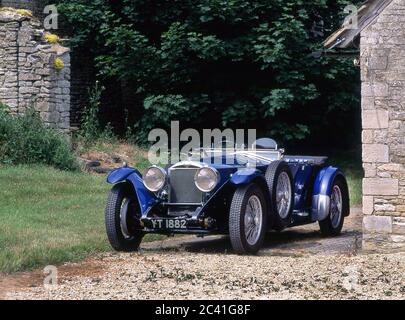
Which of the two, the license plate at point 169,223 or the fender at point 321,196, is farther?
the fender at point 321,196

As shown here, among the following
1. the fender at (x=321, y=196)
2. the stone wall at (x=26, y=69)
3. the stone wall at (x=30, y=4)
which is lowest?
the fender at (x=321, y=196)

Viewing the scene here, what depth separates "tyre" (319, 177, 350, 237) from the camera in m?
12.7

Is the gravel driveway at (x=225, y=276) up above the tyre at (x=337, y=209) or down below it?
below

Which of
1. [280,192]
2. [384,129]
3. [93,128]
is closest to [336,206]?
[280,192]

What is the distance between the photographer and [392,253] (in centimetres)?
1083

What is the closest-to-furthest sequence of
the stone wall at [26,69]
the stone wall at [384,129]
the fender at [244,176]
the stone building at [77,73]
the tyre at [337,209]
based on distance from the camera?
the fender at [244,176] < the stone wall at [384,129] < the tyre at [337,209] < the stone wall at [26,69] < the stone building at [77,73]

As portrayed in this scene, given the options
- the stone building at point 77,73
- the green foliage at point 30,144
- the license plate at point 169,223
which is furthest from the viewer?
the stone building at point 77,73

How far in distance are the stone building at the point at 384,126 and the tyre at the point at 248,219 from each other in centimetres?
131

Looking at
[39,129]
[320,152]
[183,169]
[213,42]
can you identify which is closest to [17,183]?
[39,129]

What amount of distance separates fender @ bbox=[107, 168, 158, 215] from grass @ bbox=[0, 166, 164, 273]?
762 millimetres

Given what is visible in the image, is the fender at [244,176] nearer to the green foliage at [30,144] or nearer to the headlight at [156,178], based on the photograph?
the headlight at [156,178]

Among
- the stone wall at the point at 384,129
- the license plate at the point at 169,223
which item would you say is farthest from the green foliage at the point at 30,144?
the stone wall at the point at 384,129

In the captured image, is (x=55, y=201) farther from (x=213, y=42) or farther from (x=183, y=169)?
(x=213, y=42)

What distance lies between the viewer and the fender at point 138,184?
10977mm
